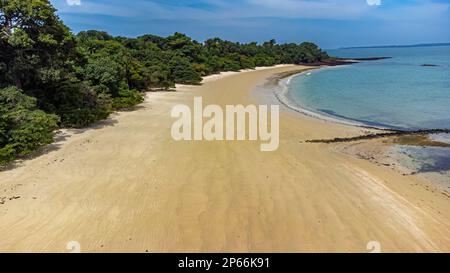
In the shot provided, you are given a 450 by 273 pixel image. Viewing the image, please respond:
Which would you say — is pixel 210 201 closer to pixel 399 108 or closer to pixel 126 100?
pixel 126 100

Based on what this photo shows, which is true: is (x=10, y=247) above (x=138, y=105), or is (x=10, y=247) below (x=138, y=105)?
below

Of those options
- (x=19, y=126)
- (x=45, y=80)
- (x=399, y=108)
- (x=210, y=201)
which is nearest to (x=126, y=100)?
(x=45, y=80)

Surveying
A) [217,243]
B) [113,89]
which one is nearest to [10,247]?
[217,243]

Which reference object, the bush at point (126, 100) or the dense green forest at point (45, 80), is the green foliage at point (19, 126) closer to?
the dense green forest at point (45, 80)

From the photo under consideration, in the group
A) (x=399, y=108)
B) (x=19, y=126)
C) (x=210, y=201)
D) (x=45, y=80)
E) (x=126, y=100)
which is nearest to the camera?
(x=210, y=201)

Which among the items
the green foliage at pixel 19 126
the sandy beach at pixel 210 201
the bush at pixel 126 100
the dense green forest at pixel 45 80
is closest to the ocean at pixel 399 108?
the sandy beach at pixel 210 201
